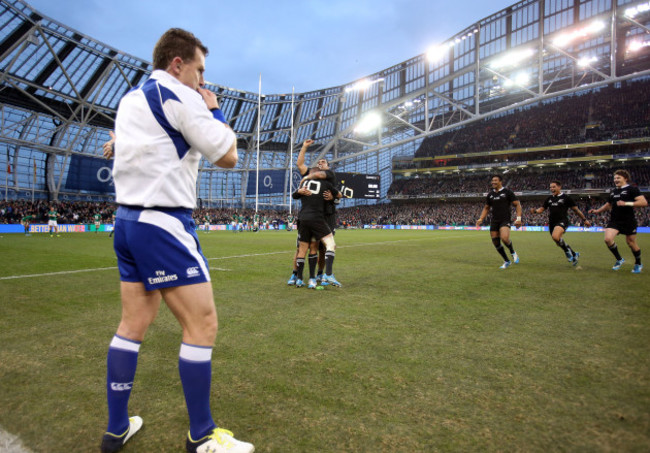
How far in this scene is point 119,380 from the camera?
1.72 m

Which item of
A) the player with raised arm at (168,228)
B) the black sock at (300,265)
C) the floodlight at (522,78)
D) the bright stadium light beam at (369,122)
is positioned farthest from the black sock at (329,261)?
the floodlight at (522,78)

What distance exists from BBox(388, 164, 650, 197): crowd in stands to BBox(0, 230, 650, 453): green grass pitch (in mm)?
49090

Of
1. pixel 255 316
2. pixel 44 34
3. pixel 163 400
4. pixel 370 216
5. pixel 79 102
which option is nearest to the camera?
pixel 163 400

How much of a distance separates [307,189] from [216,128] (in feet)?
13.5

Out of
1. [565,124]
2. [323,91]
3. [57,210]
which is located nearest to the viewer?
[57,210]

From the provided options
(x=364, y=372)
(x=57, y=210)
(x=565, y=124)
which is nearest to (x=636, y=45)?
(x=565, y=124)

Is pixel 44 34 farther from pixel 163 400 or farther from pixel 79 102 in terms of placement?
pixel 163 400

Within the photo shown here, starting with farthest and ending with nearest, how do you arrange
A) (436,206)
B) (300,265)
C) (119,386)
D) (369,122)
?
(436,206)
(369,122)
(300,265)
(119,386)

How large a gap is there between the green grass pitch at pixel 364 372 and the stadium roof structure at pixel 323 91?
27.2m

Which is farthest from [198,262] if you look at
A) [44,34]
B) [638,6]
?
[44,34]

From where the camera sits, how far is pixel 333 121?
45250mm

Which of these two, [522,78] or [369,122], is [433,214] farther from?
[522,78]

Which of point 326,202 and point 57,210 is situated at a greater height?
point 57,210

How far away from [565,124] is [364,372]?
58.3m
